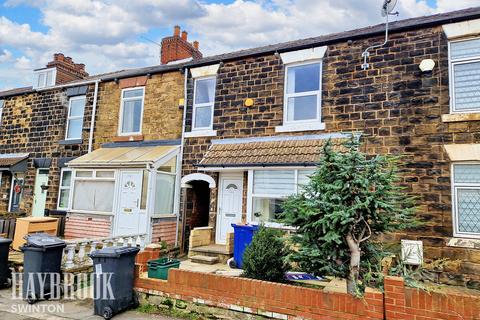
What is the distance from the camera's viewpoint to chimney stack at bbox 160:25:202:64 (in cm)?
1420

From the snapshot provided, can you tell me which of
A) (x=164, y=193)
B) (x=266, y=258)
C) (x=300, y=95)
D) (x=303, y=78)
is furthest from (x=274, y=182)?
(x=266, y=258)

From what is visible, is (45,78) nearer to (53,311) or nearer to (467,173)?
(53,311)

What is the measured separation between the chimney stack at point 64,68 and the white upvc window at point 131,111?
4453 mm

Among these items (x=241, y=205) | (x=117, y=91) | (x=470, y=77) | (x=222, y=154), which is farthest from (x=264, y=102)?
(x=117, y=91)

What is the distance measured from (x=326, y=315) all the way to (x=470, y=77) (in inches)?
271

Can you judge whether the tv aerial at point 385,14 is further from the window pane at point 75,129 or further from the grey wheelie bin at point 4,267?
the window pane at point 75,129

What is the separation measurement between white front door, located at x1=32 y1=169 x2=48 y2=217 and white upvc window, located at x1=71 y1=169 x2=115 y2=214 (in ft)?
9.82

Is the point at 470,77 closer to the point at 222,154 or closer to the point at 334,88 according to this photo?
the point at 334,88

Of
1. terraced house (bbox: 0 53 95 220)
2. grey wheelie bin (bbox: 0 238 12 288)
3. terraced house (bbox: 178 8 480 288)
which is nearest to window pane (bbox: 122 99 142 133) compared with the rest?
terraced house (bbox: 0 53 95 220)

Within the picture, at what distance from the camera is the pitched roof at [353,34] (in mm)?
8183

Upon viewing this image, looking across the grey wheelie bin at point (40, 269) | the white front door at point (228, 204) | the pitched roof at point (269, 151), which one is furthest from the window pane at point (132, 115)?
the grey wheelie bin at point (40, 269)

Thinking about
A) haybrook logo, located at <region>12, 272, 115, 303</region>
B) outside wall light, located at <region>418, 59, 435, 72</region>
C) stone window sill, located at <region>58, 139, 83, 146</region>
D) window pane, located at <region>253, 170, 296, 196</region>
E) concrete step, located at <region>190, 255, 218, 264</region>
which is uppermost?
outside wall light, located at <region>418, 59, 435, 72</region>

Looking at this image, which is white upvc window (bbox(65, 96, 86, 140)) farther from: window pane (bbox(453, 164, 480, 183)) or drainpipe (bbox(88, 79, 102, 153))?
window pane (bbox(453, 164, 480, 183))

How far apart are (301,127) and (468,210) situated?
4.48 m
